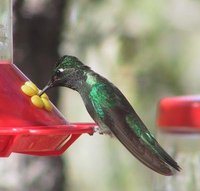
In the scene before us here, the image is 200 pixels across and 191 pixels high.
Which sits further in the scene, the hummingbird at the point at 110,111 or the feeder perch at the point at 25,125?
the hummingbird at the point at 110,111

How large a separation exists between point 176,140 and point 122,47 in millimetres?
2962

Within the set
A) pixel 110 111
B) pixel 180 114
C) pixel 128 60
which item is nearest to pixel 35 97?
pixel 110 111

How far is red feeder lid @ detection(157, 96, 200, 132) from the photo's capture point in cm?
328

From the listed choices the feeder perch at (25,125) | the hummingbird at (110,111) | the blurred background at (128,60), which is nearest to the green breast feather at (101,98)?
the hummingbird at (110,111)

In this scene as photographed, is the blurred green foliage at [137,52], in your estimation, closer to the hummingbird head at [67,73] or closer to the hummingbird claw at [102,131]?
the hummingbird head at [67,73]

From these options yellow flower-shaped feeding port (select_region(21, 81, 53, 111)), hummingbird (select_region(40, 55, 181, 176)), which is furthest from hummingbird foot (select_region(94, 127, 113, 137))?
yellow flower-shaped feeding port (select_region(21, 81, 53, 111))

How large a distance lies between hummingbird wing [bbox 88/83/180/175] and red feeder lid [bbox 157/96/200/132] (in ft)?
2.63

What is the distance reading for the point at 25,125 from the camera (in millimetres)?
2037

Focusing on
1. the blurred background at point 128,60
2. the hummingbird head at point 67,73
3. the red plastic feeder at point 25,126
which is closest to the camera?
the red plastic feeder at point 25,126

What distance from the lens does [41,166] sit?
417 centimetres

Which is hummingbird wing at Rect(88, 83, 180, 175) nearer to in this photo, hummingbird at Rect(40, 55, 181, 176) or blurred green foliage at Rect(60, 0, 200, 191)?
hummingbird at Rect(40, 55, 181, 176)

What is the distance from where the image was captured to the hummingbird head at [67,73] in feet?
7.99

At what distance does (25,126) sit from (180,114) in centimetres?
142

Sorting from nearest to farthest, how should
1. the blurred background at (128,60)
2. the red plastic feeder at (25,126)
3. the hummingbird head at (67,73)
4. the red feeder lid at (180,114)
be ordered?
the red plastic feeder at (25,126)
the hummingbird head at (67,73)
the red feeder lid at (180,114)
the blurred background at (128,60)
